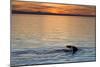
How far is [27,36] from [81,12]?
0.86m

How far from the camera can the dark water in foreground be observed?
2359 millimetres

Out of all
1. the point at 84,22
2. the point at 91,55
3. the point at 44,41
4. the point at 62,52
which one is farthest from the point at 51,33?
the point at 91,55

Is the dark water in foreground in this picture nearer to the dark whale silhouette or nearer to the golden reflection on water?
the dark whale silhouette

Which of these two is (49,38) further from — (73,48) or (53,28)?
(73,48)

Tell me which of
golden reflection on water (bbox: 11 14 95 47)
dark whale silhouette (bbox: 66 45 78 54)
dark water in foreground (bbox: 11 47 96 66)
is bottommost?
dark water in foreground (bbox: 11 47 96 66)

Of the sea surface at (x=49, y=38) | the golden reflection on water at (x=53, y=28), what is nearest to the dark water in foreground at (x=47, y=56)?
the sea surface at (x=49, y=38)

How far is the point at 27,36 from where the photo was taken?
94.3 inches

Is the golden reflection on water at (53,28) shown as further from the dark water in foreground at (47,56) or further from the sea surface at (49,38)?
the dark water in foreground at (47,56)

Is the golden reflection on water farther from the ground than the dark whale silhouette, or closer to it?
farther from the ground

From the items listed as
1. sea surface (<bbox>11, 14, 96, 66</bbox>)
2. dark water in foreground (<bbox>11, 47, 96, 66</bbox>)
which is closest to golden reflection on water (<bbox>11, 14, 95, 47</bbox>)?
sea surface (<bbox>11, 14, 96, 66</bbox>)

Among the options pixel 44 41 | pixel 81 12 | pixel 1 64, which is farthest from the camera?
pixel 81 12

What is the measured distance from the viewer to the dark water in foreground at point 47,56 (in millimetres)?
2359
